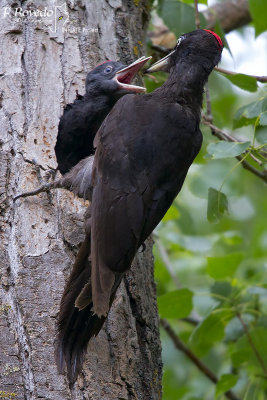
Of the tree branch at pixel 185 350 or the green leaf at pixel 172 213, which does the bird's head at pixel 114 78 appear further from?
the tree branch at pixel 185 350

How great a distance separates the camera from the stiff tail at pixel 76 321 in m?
2.31

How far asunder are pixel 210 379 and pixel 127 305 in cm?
174

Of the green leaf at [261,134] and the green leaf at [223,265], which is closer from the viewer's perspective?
the green leaf at [261,134]

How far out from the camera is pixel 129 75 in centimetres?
310

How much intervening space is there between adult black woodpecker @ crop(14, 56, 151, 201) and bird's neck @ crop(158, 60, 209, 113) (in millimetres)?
178

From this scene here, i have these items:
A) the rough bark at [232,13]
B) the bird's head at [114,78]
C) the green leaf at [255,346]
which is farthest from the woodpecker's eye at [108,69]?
the rough bark at [232,13]

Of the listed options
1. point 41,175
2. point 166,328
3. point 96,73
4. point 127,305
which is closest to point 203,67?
point 96,73

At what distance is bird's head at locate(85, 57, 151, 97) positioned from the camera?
294 centimetres

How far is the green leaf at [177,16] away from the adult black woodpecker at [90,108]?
0.54m

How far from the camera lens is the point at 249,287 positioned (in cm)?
351

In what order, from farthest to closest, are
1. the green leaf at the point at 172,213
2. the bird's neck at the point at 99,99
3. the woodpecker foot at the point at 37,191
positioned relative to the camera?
the green leaf at the point at 172,213 → the bird's neck at the point at 99,99 → the woodpecker foot at the point at 37,191

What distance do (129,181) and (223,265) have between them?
112 centimetres

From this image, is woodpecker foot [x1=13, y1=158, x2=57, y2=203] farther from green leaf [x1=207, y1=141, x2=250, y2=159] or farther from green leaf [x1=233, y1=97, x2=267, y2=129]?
green leaf [x1=233, y1=97, x2=267, y2=129]

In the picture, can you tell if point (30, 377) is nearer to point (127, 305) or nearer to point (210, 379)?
point (127, 305)
